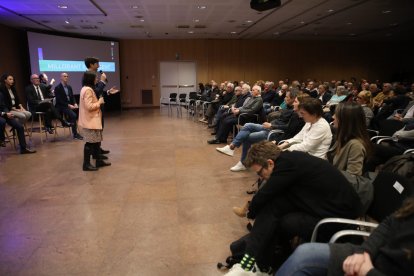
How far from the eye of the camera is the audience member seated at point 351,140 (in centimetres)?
232

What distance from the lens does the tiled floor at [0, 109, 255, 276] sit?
245 centimetres

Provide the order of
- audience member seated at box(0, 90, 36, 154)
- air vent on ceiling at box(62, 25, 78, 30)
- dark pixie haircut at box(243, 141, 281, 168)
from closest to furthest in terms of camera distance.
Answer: dark pixie haircut at box(243, 141, 281, 168) → audience member seated at box(0, 90, 36, 154) → air vent on ceiling at box(62, 25, 78, 30)

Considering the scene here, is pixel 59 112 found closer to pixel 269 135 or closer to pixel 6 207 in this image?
pixel 6 207

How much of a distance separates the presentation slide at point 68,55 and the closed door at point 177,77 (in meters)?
2.18

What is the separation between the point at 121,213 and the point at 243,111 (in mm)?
3354

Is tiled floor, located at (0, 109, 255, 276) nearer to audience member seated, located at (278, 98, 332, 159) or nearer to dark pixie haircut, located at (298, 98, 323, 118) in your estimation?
audience member seated, located at (278, 98, 332, 159)

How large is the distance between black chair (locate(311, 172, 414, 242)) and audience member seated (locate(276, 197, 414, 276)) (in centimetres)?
16

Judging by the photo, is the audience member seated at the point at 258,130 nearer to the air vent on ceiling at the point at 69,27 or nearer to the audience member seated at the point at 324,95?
the audience member seated at the point at 324,95

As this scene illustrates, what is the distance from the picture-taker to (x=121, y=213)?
3.29 meters

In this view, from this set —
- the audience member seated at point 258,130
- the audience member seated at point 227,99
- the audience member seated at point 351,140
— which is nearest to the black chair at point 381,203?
the audience member seated at point 351,140

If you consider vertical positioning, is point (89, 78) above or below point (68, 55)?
below

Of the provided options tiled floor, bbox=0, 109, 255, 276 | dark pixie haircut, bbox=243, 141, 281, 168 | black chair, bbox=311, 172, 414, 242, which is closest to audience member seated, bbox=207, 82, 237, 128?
tiled floor, bbox=0, 109, 255, 276

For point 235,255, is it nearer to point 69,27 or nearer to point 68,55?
point 69,27

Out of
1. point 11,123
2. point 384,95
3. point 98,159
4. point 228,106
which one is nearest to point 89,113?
point 98,159
